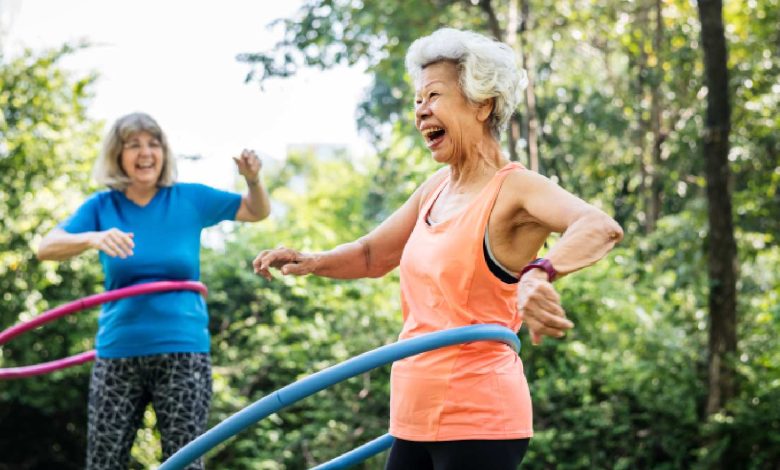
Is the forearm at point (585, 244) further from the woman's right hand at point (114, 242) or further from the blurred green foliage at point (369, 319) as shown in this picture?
the blurred green foliage at point (369, 319)

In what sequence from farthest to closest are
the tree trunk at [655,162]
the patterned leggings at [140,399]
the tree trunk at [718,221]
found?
1. the tree trunk at [655,162]
2. the tree trunk at [718,221]
3. the patterned leggings at [140,399]

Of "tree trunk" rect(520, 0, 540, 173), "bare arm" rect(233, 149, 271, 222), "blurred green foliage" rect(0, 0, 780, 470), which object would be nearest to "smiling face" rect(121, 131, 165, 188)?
"bare arm" rect(233, 149, 271, 222)

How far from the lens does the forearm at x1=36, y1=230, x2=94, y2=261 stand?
11.8 ft

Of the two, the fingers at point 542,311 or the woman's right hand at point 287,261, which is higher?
the woman's right hand at point 287,261

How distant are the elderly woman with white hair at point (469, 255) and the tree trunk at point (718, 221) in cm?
400

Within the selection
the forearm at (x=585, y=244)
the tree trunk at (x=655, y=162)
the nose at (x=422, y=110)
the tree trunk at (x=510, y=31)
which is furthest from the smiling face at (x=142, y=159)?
the tree trunk at (x=655, y=162)

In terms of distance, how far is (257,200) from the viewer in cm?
403

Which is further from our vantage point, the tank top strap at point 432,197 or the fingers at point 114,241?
the fingers at point 114,241

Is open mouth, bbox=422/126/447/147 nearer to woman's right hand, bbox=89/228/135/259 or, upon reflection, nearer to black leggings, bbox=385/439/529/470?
black leggings, bbox=385/439/529/470

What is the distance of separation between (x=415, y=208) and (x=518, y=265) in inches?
18.5

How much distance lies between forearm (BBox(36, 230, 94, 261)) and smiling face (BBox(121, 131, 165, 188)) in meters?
0.34

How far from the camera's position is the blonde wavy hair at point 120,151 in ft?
12.9

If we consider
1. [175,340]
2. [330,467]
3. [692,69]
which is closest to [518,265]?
[330,467]

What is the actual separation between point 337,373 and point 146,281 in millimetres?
1599
